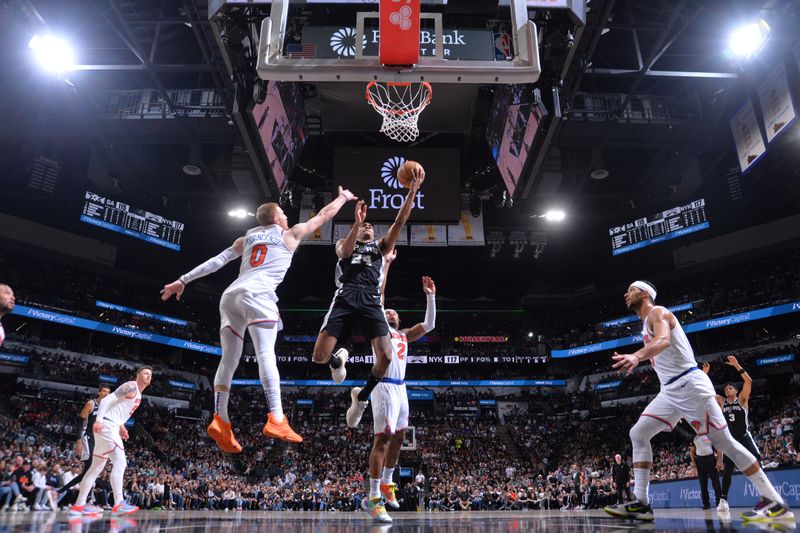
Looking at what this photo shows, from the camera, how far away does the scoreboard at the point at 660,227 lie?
21.4m

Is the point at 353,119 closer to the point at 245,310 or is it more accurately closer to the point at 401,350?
the point at 401,350

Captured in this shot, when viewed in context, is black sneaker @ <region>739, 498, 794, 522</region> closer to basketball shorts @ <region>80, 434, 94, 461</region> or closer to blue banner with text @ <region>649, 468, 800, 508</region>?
blue banner with text @ <region>649, 468, 800, 508</region>

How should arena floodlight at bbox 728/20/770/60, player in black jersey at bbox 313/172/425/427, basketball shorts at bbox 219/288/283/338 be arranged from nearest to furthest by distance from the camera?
basketball shorts at bbox 219/288/283/338 < player in black jersey at bbox 313/172/425/427 < arena floodlight at bbox 728/20/770/60

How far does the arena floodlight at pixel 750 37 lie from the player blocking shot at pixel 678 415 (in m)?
9.29

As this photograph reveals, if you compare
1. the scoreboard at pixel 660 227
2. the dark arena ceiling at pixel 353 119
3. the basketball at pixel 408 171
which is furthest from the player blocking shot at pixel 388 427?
the scoreboard at pixel 660 227

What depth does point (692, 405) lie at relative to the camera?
510 centimetres

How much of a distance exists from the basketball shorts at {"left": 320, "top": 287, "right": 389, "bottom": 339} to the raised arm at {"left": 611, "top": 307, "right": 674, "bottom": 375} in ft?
7.26

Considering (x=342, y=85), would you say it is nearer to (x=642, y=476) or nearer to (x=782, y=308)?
(x=642, y=476)

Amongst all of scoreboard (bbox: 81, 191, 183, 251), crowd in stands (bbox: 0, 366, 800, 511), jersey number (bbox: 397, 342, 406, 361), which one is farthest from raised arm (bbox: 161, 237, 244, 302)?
scoreboard (bbox: 81, 191, 183, 251)

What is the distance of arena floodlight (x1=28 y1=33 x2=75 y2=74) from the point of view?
12039 millimetres

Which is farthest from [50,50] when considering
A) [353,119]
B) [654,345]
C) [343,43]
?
[654,345]

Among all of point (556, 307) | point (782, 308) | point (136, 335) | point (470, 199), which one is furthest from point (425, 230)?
point (556, 307)

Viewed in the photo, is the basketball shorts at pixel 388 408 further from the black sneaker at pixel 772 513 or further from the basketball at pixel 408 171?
the black sneaker at pixel 772 513

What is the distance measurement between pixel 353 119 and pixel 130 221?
14.2 metres
